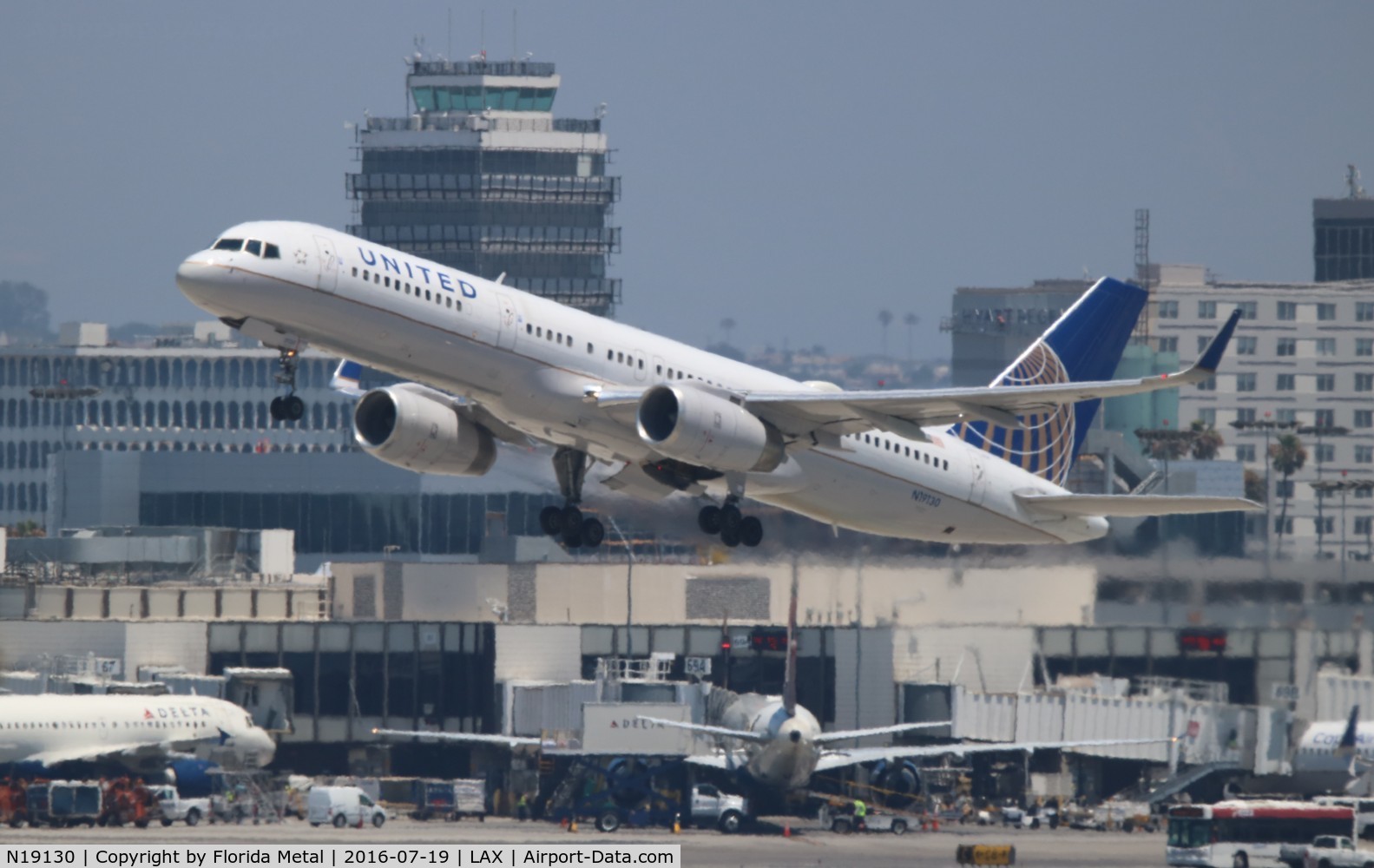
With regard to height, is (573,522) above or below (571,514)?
below

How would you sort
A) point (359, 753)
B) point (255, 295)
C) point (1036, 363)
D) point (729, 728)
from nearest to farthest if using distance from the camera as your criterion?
point (255, 295)
point (1036, 363)
point (729, 728)
point (359, 753)

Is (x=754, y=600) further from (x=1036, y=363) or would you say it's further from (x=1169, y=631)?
(x=1036, y=363)

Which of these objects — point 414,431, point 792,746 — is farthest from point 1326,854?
point 414,431

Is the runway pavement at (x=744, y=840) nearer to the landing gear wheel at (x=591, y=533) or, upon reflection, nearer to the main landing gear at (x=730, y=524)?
the landing gear wheel at (x=591, y=533)

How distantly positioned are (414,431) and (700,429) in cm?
621

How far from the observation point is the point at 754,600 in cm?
7638

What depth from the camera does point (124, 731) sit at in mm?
69312

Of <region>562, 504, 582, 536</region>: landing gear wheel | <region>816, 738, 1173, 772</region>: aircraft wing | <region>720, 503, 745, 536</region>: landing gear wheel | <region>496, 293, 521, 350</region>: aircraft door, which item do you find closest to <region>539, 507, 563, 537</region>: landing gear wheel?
→ <region>562, 504, 582, 536</region>: landing gear wheel

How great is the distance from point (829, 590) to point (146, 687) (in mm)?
21742

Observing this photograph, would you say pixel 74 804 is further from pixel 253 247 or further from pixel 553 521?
pixel 253 247

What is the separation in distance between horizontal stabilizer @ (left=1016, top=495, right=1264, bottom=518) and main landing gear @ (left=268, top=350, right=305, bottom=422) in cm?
1680

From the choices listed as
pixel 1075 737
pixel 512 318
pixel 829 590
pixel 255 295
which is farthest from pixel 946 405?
pixel 1075 737

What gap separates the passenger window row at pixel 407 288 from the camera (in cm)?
4341

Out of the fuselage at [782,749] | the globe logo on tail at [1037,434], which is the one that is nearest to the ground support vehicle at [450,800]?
the fuselage at [782,749]
